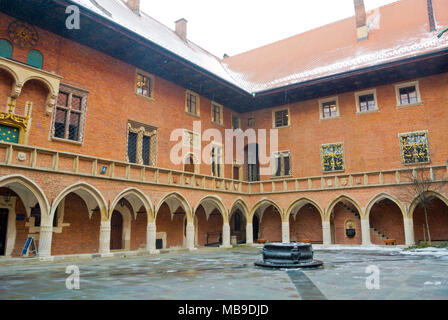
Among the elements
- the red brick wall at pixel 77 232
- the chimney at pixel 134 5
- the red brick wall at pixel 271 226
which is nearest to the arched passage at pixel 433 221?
the red brick wall at pixel 271 226

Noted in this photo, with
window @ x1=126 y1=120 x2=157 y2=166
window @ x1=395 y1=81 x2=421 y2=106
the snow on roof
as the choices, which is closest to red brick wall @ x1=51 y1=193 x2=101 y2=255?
window @ x1=126 y1=120 x2=157 y2=166

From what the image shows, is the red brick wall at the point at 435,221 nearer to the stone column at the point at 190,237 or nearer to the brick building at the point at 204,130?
the brick building at the point at 204,130

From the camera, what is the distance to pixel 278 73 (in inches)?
1125

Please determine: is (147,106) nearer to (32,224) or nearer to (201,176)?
(201,176)

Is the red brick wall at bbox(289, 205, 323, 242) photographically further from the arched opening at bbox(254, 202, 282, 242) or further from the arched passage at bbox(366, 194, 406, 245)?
the arched passage at bbox(366, 194, 406, 245)

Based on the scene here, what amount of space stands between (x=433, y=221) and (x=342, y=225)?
518 cm

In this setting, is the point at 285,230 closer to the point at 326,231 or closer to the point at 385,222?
the point at 326,231

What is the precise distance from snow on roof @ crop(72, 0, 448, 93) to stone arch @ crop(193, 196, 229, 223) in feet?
25.4

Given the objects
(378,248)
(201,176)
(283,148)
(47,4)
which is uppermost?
(47,4)

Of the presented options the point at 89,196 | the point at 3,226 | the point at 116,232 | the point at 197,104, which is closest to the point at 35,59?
the point at 89,196
